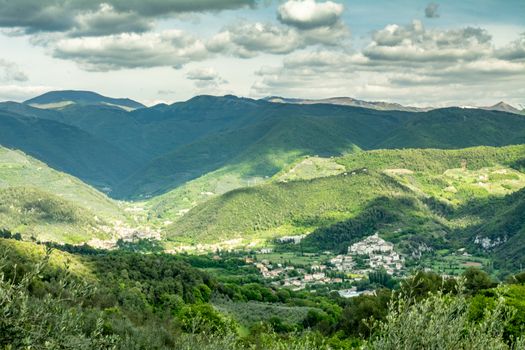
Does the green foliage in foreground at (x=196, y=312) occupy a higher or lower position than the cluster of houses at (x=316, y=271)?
higher

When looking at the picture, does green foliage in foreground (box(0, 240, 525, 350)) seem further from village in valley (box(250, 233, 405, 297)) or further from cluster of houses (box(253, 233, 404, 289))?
cluster of houses (box(253, 233, 404, 289))

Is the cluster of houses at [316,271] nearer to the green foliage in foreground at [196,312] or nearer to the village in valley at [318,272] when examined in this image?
the village in valley at [318,272]

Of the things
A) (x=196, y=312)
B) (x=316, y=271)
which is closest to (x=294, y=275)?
(x=316, y=271)

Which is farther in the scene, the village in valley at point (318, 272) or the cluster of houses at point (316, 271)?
the cluster of houses at point (316, 271)

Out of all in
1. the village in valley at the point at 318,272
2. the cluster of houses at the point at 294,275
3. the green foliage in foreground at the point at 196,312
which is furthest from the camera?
the cluster of houses at the point at 294,275

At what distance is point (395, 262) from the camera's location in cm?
19862

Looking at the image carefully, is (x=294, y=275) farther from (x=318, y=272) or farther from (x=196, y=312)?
(x=196, y=312)

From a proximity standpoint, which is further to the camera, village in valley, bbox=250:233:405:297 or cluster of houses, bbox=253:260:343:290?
cluster of houses, bbox=253:260:343:290

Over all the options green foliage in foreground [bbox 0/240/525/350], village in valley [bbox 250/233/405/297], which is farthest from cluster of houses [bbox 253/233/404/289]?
green foliage in foreground [bbox 0/240/525/350]

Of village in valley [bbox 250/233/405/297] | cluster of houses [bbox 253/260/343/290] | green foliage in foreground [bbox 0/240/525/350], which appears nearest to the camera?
green foliage in foreground [bbox 0/240/525/350]

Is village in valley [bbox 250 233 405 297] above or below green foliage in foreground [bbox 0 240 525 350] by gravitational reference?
below

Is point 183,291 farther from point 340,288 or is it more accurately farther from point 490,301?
point 340,288

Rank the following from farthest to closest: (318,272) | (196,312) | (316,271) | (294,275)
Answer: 1. (316,271)
2. (318,272)
3. (294,275)
4. (196,312)

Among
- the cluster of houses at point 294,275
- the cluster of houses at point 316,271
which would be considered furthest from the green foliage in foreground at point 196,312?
the cluster of houses at point 316,271
